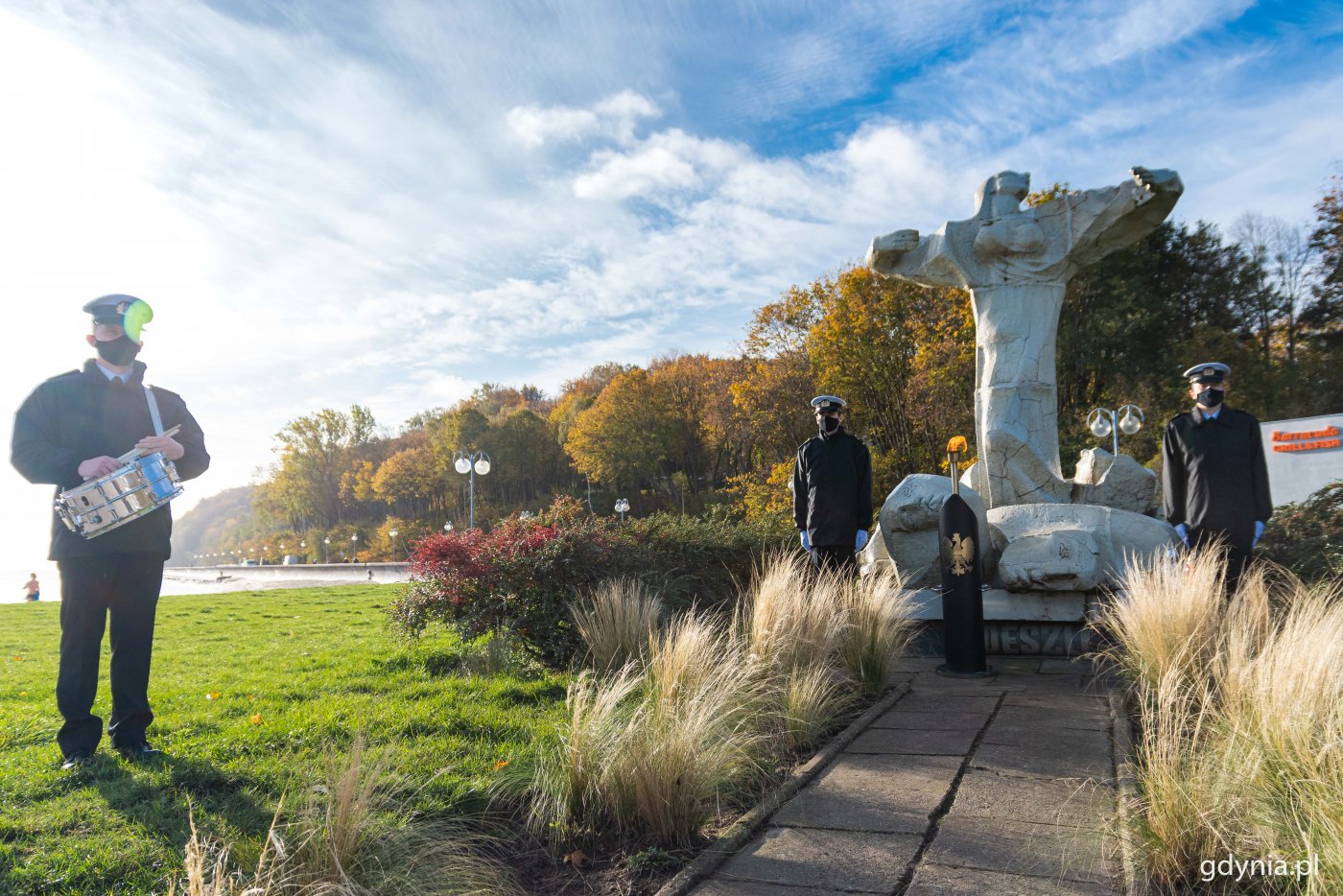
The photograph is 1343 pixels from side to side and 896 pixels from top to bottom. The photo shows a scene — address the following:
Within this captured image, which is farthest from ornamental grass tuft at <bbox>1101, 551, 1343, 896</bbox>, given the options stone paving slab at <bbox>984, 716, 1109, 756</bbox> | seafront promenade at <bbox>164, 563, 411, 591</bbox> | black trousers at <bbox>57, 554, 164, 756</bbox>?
seafront promenade at <bbox>164, 563, 411, 591</bbox>

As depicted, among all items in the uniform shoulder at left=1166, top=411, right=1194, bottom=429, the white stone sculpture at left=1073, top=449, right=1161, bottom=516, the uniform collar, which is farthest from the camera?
the white stone sculpture at left=1073, top=449, right=1161, bottom=516

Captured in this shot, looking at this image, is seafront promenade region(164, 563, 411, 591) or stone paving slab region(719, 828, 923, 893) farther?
seafront promenade region(164, 563, 411, 591)

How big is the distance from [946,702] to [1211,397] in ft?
8.87

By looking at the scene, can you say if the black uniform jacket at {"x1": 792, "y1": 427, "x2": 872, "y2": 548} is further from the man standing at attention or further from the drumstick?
the drumstick

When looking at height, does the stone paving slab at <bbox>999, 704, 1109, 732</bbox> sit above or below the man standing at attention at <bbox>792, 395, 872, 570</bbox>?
below

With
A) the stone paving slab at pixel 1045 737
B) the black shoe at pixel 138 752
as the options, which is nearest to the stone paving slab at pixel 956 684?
the stone paving slab at pixel 1045 737

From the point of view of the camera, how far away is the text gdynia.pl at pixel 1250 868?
6.86 ft

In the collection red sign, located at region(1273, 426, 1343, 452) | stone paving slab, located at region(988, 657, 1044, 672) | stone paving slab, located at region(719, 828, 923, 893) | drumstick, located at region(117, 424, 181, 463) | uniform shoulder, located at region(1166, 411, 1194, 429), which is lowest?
stone paving slab, located at region(988, 657, 1044, 672)

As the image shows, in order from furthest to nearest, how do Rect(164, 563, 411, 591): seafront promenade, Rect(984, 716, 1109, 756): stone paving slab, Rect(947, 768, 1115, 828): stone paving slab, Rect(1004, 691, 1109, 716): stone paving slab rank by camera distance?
1. Rect(164, 563, 411, 591): seafront promenade
2. Rect(1004, 691, 1109, 716): stone paving slab
3. Rect(984, 716, 1109, 756): stone paving slab
4. Rect(947, 768, 1115, 828): stone paving slab

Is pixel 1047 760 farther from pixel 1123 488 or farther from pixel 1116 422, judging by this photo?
pixel 1116 422

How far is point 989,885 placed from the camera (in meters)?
2.34

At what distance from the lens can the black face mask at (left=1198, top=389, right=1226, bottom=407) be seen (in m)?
5.27

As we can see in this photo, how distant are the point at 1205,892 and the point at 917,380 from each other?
1977 cm

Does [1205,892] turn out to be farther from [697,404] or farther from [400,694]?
[697,404]
